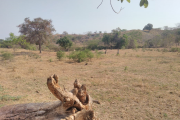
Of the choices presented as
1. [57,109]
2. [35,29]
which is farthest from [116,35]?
[57,109]

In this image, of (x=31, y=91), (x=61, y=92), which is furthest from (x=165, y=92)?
(x=31, y=91)

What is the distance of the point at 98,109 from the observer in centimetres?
384

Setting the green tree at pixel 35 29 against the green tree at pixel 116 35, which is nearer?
the green tree at pixel 35 29

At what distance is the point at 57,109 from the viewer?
199 centimetres

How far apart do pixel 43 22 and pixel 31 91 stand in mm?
16396

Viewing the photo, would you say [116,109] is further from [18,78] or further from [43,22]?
[43,22]

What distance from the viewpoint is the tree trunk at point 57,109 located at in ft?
5.90

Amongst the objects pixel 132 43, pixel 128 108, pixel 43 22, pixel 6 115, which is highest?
pixel 43 22

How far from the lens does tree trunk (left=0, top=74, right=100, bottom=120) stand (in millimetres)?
1800

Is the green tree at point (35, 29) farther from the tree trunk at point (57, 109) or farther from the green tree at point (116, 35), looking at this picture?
the tree trunk at point (57, 109)

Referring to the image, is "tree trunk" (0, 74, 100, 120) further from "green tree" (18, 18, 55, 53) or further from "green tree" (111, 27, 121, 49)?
"green tree" (111, 27, 121, 49)

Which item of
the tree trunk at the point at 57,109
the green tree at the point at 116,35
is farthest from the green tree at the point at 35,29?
the tree trunk at the point at 57,109

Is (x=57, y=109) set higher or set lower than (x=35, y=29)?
lower

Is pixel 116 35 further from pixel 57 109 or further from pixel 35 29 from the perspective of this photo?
pixel 57 109
